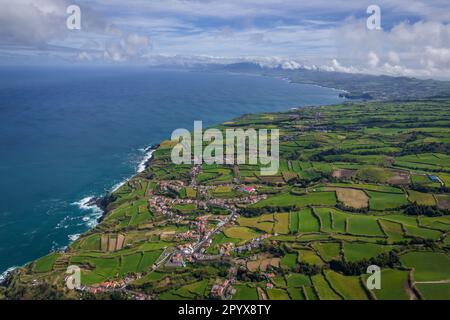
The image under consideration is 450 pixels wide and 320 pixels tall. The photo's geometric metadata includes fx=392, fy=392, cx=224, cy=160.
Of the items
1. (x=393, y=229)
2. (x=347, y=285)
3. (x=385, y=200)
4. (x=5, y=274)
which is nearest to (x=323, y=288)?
(x=347, y=285)

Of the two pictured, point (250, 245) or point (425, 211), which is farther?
point (425, 211)

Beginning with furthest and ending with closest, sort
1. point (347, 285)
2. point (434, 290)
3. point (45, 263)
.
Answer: point (45, 263) < point (347, 285) < point (434, 290)

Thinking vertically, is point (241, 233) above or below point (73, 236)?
above

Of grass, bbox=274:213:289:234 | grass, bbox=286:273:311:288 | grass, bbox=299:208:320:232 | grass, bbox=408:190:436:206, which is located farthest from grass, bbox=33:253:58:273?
grass, bbox=408:190:436:206

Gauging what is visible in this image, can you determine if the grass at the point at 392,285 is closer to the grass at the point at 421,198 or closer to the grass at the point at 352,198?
the grass at the point at 352,198

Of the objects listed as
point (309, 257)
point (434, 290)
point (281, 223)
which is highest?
point (281, 223)

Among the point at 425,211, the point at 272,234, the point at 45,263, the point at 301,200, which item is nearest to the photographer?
the point at 45,263

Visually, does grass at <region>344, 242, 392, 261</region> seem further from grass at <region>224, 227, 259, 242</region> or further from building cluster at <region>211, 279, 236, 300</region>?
building cluster at <region>211, 279, 236, 300</region>

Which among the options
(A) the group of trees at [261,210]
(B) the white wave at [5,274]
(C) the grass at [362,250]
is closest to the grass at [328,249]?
(C) the grass at [362,250]

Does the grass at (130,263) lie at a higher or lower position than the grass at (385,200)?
lower

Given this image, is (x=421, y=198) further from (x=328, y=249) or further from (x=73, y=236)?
(x=73, y=236)
